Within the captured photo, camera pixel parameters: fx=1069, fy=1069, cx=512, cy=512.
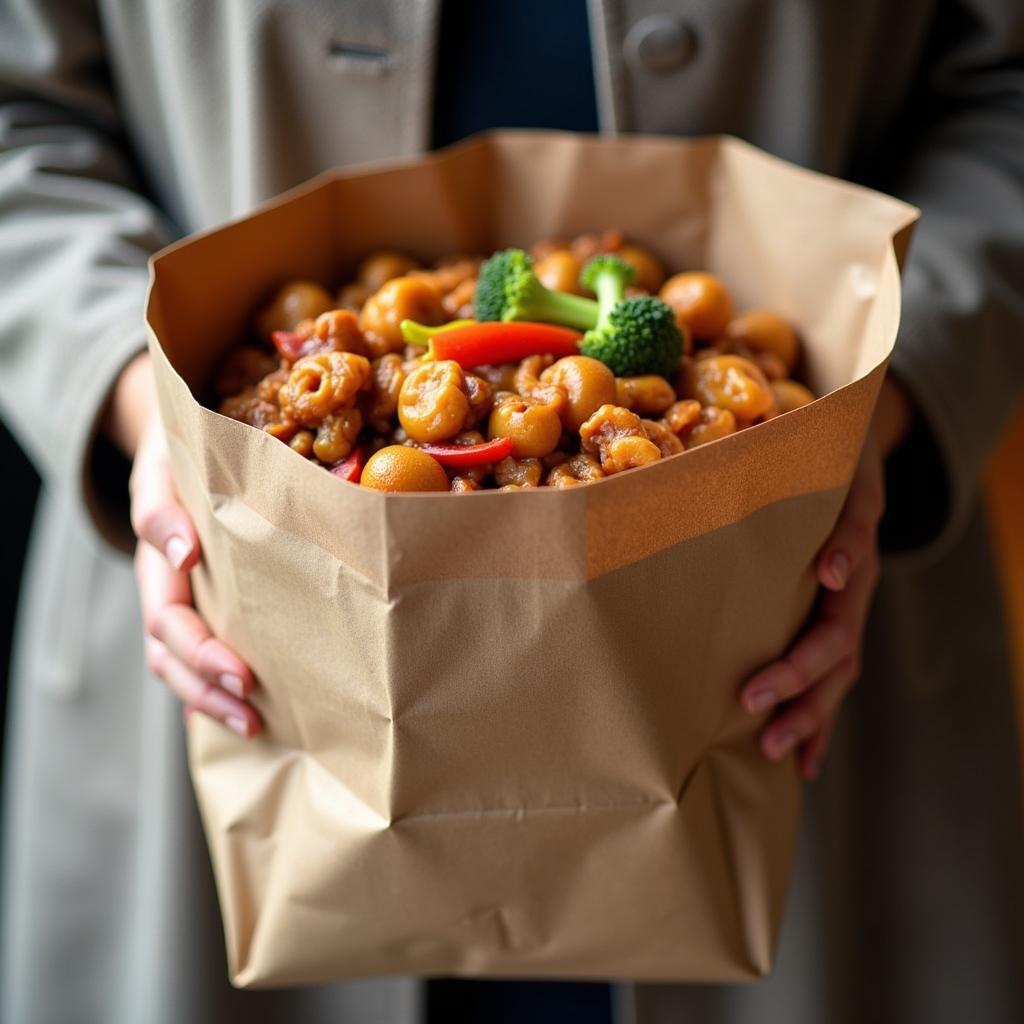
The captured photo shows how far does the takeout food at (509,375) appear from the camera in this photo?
21.6 inches

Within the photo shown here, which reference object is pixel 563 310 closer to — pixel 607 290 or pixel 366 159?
pixel 607 290

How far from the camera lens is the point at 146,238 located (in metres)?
0.85

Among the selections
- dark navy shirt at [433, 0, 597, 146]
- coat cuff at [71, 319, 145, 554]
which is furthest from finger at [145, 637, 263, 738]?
dark navy shirt at [433, 0, 597, 146]

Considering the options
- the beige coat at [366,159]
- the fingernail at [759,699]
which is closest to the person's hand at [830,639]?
the fingernail at [759,699]

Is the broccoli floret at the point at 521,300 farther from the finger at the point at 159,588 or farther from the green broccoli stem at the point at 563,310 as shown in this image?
the finger at the point at 159,588

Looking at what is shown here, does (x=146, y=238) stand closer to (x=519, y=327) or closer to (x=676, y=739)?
(x=519, y=327)

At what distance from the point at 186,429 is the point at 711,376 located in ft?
0.97

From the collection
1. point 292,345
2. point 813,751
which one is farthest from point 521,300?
point 813,751

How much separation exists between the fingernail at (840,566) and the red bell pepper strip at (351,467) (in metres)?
0.27

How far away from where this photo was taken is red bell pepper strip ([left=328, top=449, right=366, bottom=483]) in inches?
21.9

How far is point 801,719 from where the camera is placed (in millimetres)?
666

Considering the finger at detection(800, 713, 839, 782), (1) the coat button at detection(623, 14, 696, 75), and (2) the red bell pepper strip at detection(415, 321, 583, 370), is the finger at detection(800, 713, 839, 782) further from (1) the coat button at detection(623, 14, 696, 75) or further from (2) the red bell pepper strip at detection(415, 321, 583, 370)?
(1) the coat button at detection(623, 14, 696, 75)

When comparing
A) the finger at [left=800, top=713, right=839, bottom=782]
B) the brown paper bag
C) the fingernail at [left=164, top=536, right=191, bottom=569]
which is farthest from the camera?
the finger at [left=800, top=713, right=839, bottom=782]

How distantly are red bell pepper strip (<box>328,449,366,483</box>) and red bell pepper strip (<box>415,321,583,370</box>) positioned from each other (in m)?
0.07
